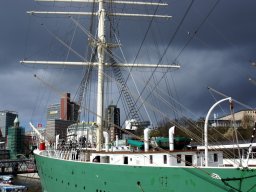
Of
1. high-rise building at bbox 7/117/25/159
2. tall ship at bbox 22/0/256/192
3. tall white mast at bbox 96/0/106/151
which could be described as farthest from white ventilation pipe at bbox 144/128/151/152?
high-rise building at bbox 7/117/25/159

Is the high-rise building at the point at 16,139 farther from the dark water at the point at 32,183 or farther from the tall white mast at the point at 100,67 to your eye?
the tall white mast at the point at 100,67

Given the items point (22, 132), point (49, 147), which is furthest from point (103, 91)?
point (22, 132)

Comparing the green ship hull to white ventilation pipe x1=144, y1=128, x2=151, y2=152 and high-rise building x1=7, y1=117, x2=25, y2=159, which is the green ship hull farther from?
high-rise building x1=7, y1=117, x2=25, y2=159

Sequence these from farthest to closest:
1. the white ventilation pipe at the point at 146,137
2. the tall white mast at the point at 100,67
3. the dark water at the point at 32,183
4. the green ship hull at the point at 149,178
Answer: the dark water at the point at 32,183 < the tall white mast at the point at 100,67 < the white ventilation pipe at the point at 146,137 < the green ship hull at the point at 149,178

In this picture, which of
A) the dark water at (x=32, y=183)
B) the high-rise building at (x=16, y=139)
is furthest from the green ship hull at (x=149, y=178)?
the high-rise building at (x=16, y=139)

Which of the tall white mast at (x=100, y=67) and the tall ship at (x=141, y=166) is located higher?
the tall white mast at (x=100, y=67)

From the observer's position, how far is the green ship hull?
1730 cm

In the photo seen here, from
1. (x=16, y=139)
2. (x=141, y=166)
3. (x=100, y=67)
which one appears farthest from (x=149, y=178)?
(x=16, y=139)

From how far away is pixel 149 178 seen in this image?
19.7 meters

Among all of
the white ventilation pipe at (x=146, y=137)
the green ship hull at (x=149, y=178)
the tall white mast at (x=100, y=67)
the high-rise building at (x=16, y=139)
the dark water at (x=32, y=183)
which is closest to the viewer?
the green ship hull at (x=149, y=178)

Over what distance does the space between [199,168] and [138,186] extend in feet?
12.0

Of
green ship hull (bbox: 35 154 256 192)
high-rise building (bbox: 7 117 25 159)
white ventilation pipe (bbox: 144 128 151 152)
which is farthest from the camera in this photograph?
high-rise building (bbox: 7 117 25 159)

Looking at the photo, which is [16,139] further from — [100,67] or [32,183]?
[100,67]

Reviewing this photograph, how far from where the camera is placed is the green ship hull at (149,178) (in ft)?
56.8
